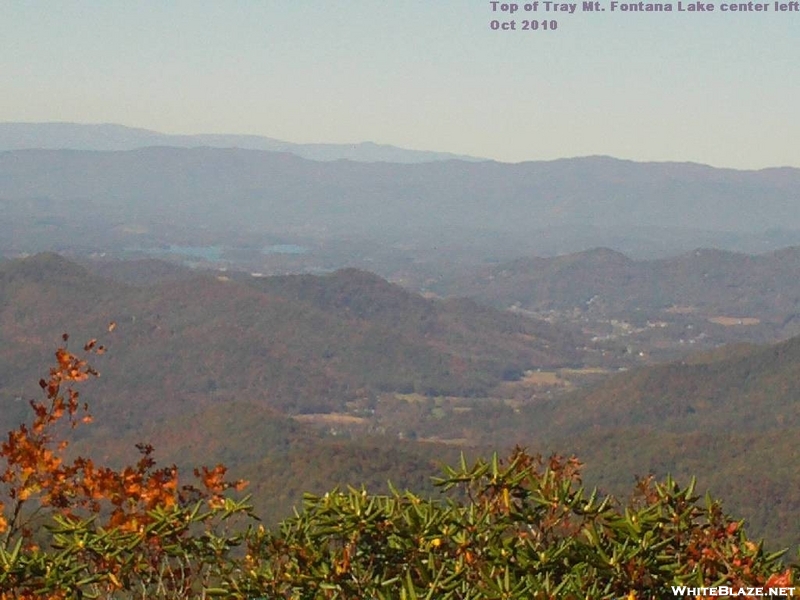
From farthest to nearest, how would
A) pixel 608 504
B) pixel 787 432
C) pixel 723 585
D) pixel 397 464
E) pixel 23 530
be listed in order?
pixel 787 432 < pixel 397 464 < pixel 23 530 < pixel 608 504 < pixel 723 585

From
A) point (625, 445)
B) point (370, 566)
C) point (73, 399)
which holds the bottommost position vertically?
point (625, 445)

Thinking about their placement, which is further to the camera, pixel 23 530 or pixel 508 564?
pixel 23 530

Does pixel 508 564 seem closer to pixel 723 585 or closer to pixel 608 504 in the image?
pixel 608 504

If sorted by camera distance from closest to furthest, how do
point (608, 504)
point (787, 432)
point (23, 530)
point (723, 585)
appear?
point (723, 585) < point (608, 504) < point (23, 530) < point (787, 432)

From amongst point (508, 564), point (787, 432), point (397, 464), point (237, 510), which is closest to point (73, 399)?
point (237, 510)

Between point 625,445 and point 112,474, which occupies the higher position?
point 112,474

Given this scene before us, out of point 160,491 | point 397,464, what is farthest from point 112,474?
point 397,464

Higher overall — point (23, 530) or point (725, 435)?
point (23, 530)

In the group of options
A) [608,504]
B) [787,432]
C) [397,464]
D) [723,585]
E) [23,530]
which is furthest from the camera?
[787,432]

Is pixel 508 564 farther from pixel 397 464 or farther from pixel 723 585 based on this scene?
pixel 397 464
